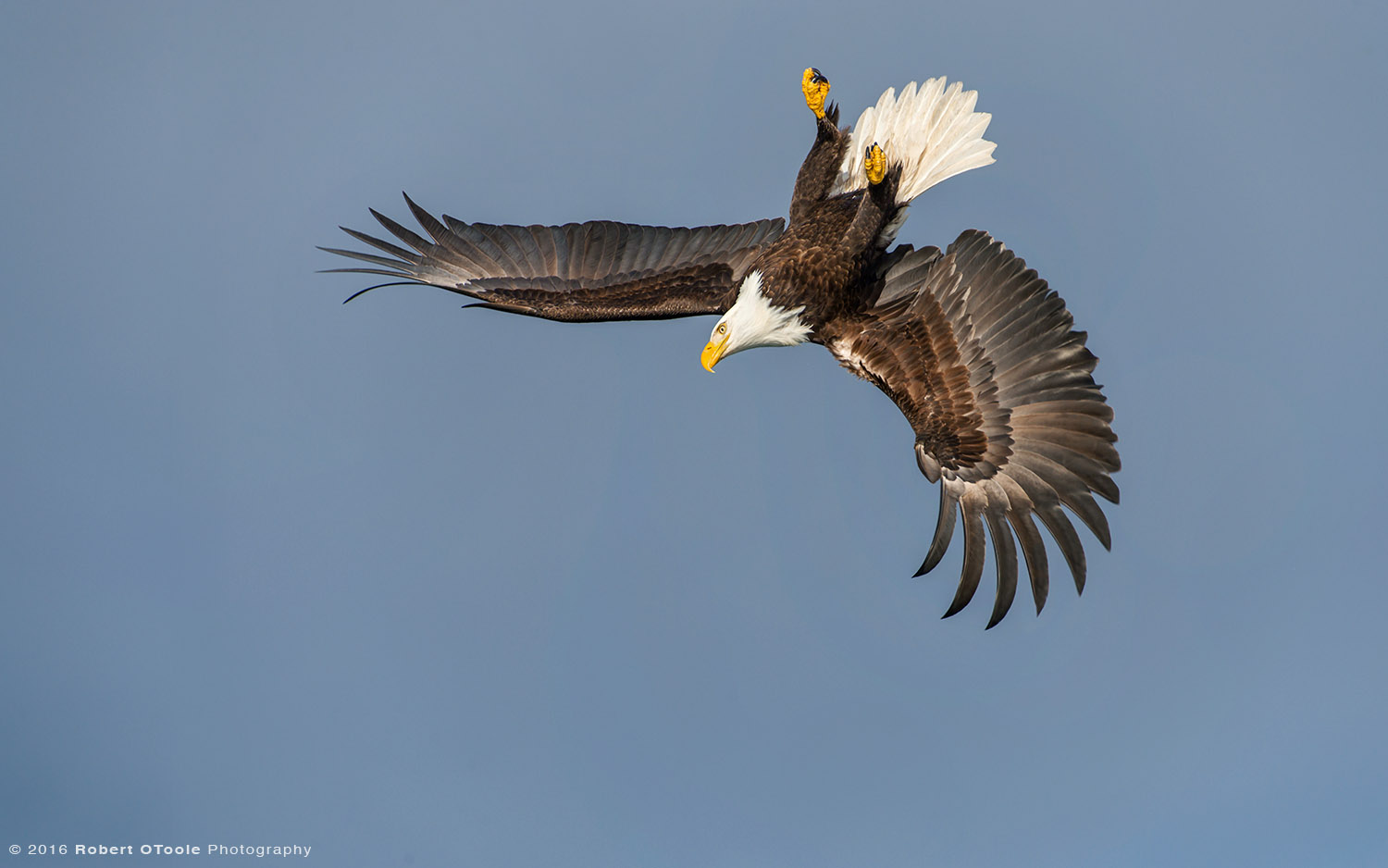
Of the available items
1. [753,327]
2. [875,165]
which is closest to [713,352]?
[753,327]

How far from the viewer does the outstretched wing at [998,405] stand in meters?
9.69

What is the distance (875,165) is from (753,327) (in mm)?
1715

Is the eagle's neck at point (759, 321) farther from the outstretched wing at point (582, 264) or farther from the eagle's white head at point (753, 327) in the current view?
the outstretched wing at point (582, 264)

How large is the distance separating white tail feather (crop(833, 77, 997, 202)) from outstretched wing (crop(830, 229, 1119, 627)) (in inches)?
29.1

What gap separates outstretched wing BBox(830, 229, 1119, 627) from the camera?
9688 millimetres

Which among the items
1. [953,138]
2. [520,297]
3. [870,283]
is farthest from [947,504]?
[520,297]

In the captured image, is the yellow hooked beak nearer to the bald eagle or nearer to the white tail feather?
the bald eagle

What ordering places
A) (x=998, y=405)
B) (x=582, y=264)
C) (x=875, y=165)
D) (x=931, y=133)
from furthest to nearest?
1. (x=582, y=264)
2. (x=931, y=133)
3. (x=875, y=165)
4. (x=998, y=405)

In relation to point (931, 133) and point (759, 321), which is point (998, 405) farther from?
point (931, 133)

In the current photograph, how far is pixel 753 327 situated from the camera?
36.4 feet

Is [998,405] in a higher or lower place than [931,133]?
lower

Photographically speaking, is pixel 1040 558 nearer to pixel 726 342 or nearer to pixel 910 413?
pixel 910 413

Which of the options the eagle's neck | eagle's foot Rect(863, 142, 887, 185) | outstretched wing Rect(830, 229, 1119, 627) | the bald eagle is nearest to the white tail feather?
the bald eagle

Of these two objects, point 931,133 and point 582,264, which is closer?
point 931,133
